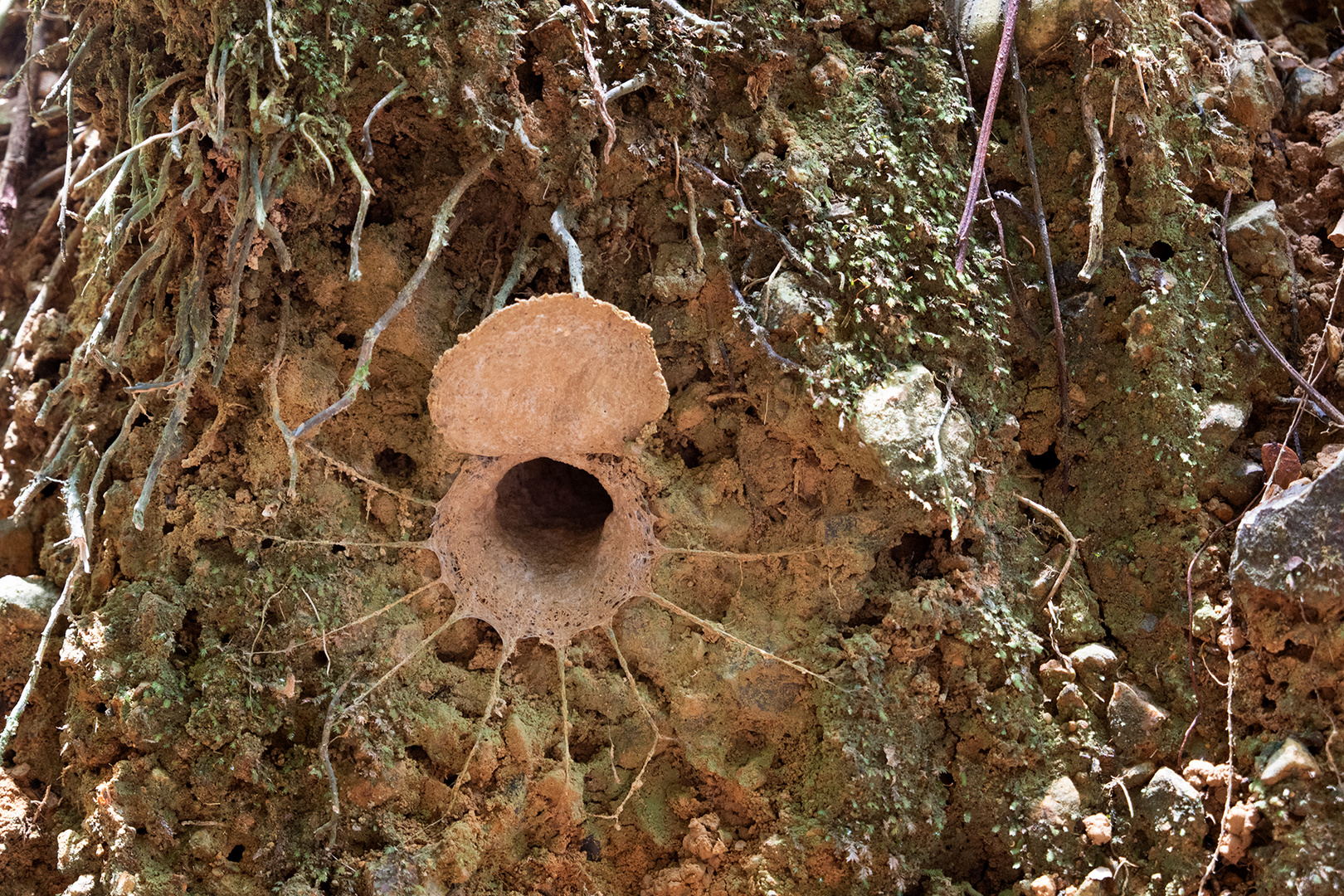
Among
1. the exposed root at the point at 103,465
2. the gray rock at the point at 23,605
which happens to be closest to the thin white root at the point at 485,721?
the exposed root at the point at 103,465

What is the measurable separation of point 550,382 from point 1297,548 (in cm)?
281

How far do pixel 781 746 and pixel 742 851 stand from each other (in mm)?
449

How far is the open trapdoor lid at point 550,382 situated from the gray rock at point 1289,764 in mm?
2598

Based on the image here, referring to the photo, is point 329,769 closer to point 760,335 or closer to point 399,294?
point 399,294

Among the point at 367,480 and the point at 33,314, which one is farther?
the point at 33,314

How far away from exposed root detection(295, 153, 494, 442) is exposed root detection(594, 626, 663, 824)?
1.49 m

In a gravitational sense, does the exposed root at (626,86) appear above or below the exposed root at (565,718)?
above

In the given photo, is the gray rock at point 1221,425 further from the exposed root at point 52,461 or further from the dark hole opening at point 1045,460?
the exposed root at point 52,461

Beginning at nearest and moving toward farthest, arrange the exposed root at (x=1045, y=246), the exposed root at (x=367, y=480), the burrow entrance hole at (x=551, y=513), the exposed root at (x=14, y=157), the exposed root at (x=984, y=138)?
1. the exposed root at (x=367, y=480)
2. the exposed root at (x=984, y=138)
3. the exposed root at (x=1045, y=246)
4. the burrow entrance hole at (x=551, y=513)
5. the exposed root at (x=14, y=157)

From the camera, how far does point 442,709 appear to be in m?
3.71

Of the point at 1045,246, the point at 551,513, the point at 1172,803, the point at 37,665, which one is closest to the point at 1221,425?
the point at 1045,246

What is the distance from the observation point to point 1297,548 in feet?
10.6

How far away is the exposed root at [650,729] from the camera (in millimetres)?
3834

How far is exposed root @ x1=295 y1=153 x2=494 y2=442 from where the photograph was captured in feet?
10.5
